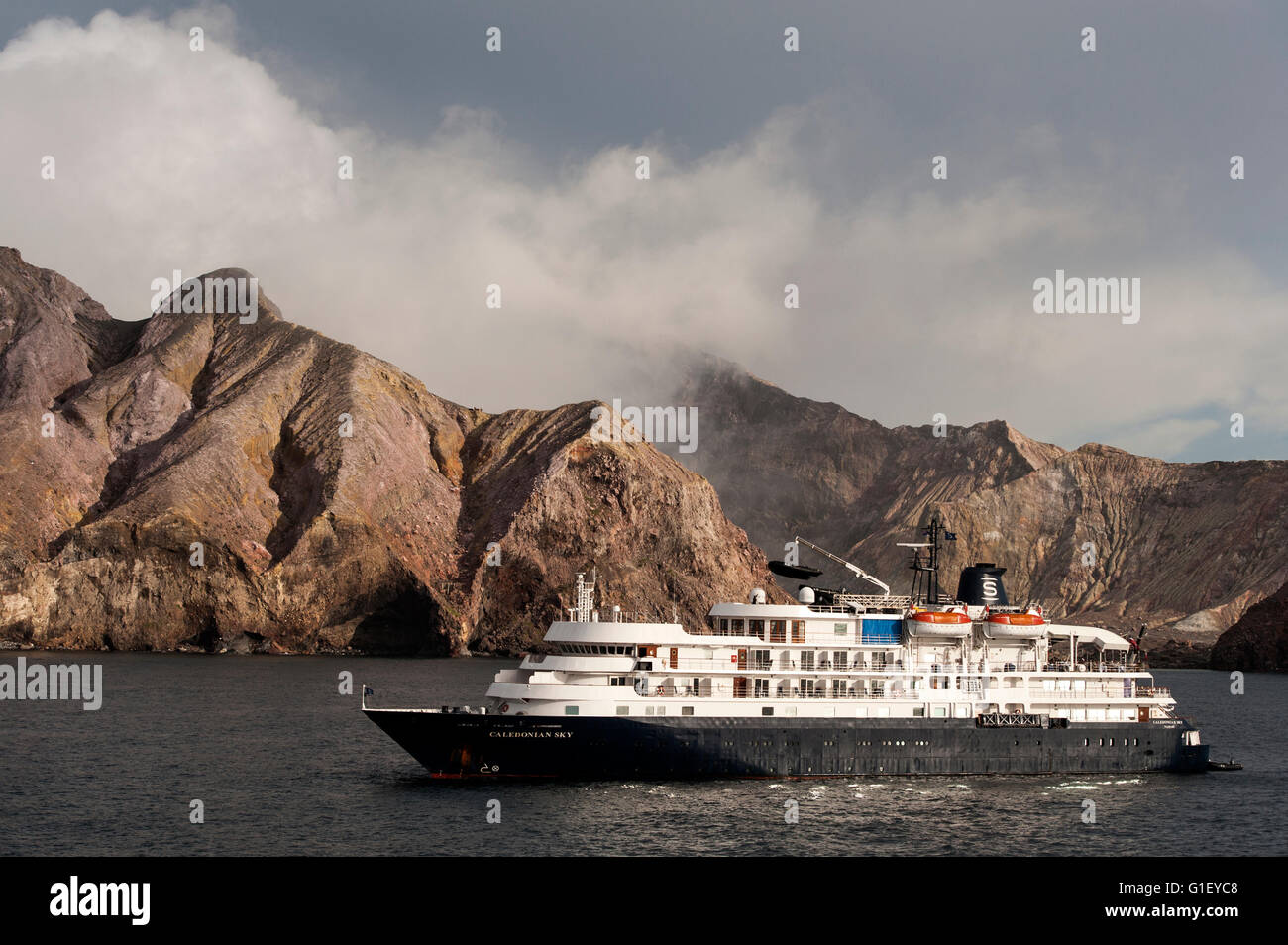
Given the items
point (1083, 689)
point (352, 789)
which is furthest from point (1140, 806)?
point (352, 789)

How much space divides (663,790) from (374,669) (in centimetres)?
7959

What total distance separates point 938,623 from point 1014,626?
13.6 ft

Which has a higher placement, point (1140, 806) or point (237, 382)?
point (237, 382)

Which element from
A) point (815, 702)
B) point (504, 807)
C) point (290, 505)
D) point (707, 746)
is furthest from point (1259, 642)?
point (504, 807)

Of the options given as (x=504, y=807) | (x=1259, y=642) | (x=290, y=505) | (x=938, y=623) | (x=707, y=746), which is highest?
(x=290, y=505)

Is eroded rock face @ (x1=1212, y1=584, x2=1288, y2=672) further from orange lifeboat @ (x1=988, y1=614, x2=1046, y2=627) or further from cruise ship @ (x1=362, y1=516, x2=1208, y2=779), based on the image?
orange lifeboat @ (x1=988, y1=614, x2=1046, y2=627)

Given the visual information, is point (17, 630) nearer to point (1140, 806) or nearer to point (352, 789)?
point (352, 789)

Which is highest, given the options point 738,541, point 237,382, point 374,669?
point 237,382

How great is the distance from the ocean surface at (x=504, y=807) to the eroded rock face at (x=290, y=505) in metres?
83.3

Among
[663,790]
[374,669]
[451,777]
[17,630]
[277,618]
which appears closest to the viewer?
[663,790]

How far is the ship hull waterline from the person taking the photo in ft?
150

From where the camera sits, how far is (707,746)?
152ft

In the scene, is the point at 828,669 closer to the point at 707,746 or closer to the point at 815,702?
the point at 815,702

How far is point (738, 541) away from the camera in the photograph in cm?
18638
